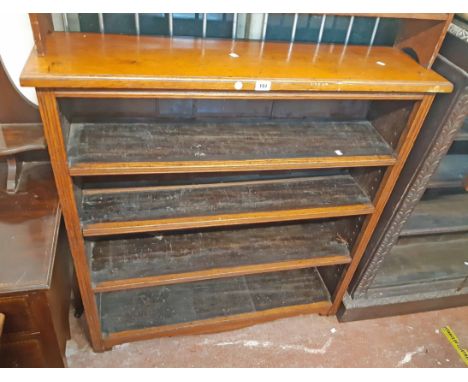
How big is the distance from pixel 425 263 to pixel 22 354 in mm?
1855

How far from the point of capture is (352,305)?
5.87ft

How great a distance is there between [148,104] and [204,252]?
64 centimetres

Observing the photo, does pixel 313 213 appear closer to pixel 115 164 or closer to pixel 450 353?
pixel 115 164

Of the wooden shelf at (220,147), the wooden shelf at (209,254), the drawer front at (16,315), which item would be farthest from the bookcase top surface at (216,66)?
the wooden shelf at (209,254)

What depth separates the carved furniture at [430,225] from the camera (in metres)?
1.15

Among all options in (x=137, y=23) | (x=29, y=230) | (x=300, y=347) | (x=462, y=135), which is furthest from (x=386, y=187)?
(x=29, y=230)

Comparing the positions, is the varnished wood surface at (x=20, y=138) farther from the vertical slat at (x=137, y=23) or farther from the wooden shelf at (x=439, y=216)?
the wooden shelf at (x=439, y=216)

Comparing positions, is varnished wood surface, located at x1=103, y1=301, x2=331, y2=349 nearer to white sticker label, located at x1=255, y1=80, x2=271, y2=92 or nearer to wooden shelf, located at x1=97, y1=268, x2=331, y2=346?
wooden shelf, located at x1=97, y1=268, x2=331, y2=346

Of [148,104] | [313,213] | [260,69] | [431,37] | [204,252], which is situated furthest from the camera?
[204,252]

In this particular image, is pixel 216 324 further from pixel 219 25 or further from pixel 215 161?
pixel 219 25

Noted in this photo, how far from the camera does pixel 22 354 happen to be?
1.24 meters

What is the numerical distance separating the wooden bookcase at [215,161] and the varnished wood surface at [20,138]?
0.17 meters

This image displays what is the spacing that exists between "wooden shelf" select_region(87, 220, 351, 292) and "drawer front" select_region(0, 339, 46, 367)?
27cm
